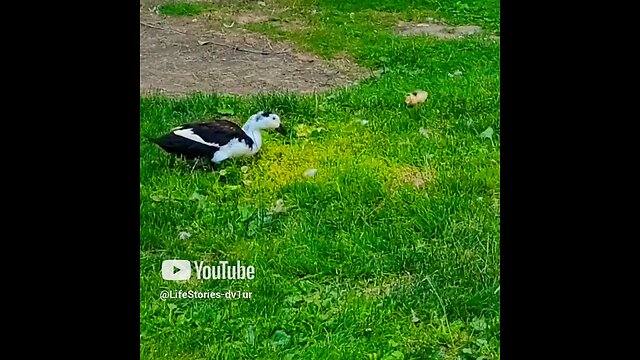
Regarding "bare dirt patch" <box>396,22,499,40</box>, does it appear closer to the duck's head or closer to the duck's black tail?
the duck's head

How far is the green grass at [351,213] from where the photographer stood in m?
2.75

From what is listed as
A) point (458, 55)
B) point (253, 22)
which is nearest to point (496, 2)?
point (458, 55)

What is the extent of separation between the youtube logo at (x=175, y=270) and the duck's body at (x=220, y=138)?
321 millimetres

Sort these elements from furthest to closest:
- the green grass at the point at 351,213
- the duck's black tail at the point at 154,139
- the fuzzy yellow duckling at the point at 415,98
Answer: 1. the fuzzy yellow duckling at the point at 415,98
2. the duck's black tail at the point at 154,139
3. the green grass at the point at 351,213

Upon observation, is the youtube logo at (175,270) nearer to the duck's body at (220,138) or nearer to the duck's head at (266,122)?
the duck's body at (220,138)

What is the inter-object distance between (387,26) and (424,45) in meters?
0.14

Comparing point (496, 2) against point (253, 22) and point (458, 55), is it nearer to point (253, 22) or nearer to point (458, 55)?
point (458, 55)

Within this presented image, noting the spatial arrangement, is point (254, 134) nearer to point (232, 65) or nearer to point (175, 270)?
point (232, 65)

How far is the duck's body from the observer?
303 cm

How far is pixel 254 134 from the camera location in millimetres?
3072

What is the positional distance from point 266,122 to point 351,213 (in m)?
0.34

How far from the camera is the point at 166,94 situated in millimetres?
2998

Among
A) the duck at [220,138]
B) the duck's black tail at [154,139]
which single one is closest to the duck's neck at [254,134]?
Answer: the duck at [220,138]

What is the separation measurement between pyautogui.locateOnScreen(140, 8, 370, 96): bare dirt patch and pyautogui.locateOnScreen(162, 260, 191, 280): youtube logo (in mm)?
464
